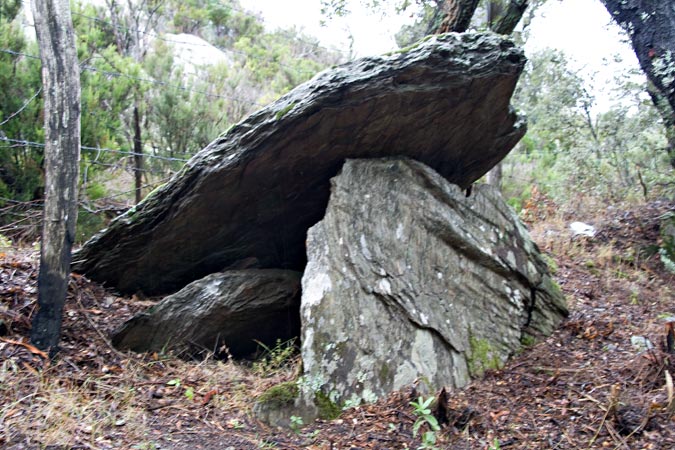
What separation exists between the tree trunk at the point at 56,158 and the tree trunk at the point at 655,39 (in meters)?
5.66

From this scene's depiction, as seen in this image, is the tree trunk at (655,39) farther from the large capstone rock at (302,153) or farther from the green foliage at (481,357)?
the green foliage at (481,357)

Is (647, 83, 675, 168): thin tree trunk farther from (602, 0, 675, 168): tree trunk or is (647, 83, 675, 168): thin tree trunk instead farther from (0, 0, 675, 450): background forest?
(0, 0, 675, 450): background forest

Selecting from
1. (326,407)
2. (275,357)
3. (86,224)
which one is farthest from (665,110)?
(86,224)

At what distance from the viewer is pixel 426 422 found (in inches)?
152

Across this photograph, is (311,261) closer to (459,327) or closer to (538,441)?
(459,327)

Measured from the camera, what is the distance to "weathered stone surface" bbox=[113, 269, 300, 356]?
5.16 metres

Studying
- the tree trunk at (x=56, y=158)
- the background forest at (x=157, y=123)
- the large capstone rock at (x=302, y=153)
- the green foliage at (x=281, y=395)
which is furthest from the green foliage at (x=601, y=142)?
the tree trunk at (x=56, y=158)

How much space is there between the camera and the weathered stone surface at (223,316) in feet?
16.9

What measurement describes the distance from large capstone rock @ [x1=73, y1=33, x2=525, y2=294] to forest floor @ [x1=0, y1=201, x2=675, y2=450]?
2.12 ft

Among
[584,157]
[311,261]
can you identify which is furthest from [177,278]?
[584,157]

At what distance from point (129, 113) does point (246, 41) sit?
29.2 feet

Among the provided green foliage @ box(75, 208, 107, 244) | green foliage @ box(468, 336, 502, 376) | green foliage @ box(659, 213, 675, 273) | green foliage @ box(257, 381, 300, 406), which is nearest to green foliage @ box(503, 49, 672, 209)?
green foliage @ box(659, 213, 675, 273)

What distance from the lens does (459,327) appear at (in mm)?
4828

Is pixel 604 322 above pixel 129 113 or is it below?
below
